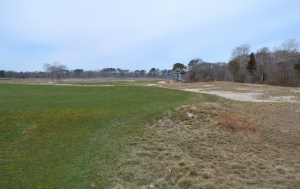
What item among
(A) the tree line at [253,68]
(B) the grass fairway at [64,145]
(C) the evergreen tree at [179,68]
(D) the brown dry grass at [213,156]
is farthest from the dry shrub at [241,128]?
(C) the evergreen tree at [179,68]

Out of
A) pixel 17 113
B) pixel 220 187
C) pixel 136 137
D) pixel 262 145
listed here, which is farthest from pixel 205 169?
pixel 17 113

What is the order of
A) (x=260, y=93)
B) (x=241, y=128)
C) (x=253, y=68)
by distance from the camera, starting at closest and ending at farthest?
1. (x=241, y=128)
2. (x=260, y=93)
3. (x=253, y=68)

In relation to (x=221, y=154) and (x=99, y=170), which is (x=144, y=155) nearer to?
(x=99, y=170)

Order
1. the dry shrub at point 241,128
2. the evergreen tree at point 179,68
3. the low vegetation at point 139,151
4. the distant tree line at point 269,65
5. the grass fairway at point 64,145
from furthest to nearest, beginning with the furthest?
1. the evergreen tree at point 179,68
2. the distant tree line at point 269,65
3. the dry shrub at point 241,128
4. the low vegetation at point 139,151
5. the grass fairway at point 64,145

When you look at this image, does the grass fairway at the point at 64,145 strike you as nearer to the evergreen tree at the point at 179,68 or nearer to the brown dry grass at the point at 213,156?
the brown dry grass at the point at 213,156

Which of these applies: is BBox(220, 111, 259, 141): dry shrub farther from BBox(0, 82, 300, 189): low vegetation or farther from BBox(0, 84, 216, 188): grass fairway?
BBox(0, 84, 216, 188): grass fairway

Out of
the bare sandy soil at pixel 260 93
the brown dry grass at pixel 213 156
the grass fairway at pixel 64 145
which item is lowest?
the brown dry grass at pixel 213 156

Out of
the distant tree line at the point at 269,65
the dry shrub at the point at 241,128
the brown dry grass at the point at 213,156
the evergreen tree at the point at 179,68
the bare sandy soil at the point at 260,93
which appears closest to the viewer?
the brown dry grass at the point at 213,156

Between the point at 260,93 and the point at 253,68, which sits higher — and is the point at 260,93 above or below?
below

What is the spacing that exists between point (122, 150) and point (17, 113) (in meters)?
7.46

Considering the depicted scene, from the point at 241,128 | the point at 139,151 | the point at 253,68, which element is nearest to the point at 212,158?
the point at 139,151

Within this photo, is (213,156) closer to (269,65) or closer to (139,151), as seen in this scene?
(139,151)

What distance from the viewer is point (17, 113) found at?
913 centimetres

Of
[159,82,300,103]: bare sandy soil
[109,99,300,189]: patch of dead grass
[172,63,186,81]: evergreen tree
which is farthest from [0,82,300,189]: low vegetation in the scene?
[172,63,186,81]: evergreen tree
